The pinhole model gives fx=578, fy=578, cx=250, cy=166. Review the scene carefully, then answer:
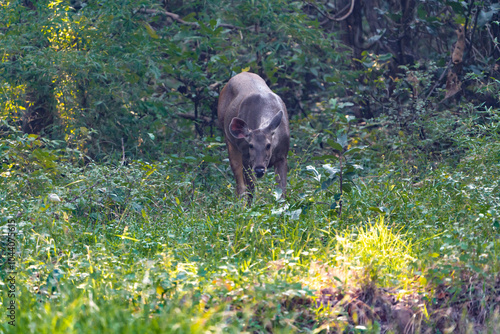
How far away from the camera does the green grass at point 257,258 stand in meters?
3.59

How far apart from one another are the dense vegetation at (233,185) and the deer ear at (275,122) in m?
0.64

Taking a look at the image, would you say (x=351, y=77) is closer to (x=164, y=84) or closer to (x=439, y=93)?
(x=439, y=93)

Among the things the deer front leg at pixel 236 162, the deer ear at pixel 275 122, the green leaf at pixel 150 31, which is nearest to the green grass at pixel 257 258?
the deer ear at pixel 275 122

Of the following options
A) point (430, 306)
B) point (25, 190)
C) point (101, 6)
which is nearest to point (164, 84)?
point (101, 6)

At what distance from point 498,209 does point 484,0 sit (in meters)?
5.43

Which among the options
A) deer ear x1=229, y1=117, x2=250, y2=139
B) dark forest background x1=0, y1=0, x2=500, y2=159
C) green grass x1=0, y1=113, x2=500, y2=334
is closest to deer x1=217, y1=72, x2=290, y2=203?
deer ear x1=229, y1=117, x2=250, y2=139

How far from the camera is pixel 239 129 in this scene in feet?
23.9

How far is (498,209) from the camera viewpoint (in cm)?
478

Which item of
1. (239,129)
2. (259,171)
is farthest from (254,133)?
(259,171)

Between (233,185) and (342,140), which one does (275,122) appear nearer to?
(233,185)

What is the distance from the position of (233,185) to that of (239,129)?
56.1 inches

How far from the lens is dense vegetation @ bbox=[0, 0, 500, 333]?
3.83 meters

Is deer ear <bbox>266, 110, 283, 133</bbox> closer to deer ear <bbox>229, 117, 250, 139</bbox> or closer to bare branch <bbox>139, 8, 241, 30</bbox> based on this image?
A: deer ear <bbox>229, 117, 250, 139</bbox>

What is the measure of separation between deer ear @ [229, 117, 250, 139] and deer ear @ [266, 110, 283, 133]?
0.28 meters
